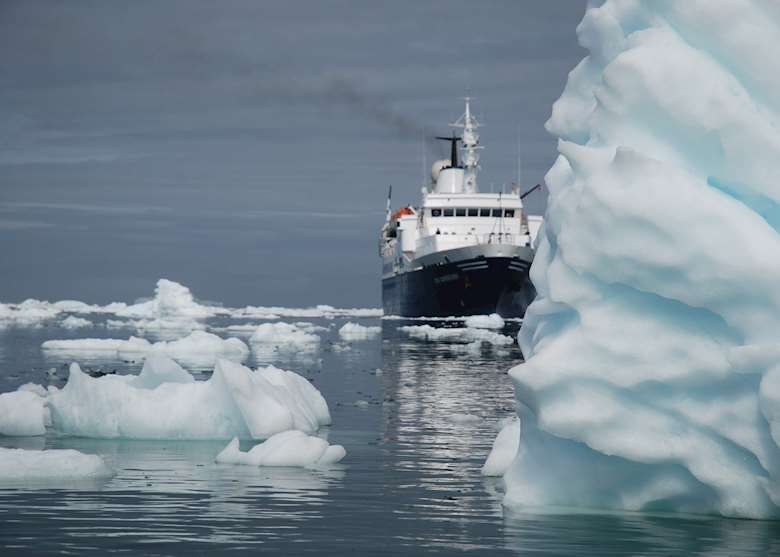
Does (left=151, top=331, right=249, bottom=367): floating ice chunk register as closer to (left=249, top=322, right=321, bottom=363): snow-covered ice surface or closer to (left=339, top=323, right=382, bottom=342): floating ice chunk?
(left=249, top=322, right=321, bottom=363): snow-covered ice surface

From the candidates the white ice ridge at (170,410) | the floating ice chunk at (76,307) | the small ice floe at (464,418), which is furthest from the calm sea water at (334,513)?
the floating ice chunk at (76,307)

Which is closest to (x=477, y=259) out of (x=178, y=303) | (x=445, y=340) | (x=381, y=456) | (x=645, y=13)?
(x=445, y=340)

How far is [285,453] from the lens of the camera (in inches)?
535

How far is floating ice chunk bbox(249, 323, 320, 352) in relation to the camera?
148 ft

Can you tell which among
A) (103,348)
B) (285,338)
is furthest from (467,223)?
(103,348)

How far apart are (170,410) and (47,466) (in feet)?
13.1

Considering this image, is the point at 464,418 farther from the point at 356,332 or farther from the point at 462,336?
the point at 356,332

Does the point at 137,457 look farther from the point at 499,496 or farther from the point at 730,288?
the point at 730,288

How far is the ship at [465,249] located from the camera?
205ft

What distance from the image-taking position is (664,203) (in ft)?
31.4

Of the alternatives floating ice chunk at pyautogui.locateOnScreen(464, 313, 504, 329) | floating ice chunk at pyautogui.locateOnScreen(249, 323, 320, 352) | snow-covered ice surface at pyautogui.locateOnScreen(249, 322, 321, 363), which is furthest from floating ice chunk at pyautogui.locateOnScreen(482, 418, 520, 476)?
floating ice chunk at pyautogui.locateOnScreen(464, 313, 504, 329)

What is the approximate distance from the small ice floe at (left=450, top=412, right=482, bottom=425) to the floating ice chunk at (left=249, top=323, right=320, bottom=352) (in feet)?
77.2

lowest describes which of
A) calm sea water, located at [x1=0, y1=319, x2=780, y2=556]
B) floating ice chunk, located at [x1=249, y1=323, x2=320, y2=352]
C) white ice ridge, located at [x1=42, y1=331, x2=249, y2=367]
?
calm sea water, located at [x1=0, y1=319, x2=780, y2=556]

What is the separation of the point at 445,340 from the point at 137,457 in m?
33.7
